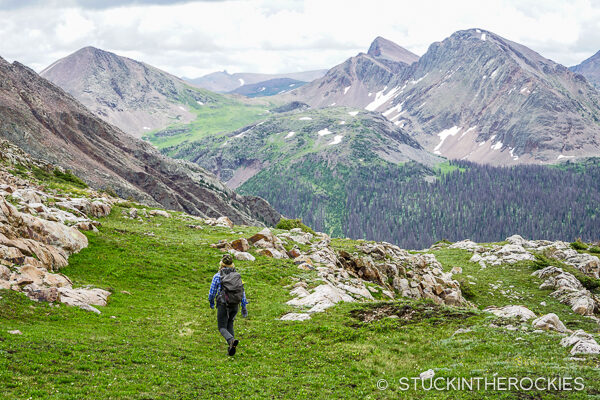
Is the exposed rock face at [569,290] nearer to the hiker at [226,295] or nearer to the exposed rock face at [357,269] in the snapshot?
the exposed rock face at [357,269]

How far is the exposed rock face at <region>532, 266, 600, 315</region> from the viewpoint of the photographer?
2066 inches

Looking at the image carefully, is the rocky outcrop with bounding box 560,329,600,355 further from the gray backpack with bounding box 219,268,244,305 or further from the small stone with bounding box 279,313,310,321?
the gray backpack with bounding box 219,268,244,305

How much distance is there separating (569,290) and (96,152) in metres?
128

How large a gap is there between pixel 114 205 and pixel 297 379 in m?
52.4

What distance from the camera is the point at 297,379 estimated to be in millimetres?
19281

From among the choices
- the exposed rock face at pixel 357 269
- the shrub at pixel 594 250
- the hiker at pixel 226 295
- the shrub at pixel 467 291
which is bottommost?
the shrub at pixel 467 291

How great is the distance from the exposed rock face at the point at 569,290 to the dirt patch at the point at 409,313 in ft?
110

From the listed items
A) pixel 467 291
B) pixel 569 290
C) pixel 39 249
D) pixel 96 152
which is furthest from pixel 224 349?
pixel 96 152

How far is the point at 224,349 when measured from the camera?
76.9 ft

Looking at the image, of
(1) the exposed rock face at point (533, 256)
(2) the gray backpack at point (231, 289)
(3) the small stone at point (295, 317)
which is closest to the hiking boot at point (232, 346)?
(2) the gray backpack at point (231, 289)

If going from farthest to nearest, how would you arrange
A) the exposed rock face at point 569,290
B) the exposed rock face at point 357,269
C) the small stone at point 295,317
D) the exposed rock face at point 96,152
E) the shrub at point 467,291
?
the exposed rock face at point 96,152, the shrub at point 467,291, the exposed rock face at point 569,290, the exposed rock face at point 357,269, the small stone at point 295,317

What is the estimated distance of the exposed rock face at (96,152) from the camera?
111 meters

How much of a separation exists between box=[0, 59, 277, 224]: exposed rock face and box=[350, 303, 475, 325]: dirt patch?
94.4 meters

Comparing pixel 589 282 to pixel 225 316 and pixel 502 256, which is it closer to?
pixel 502 256
